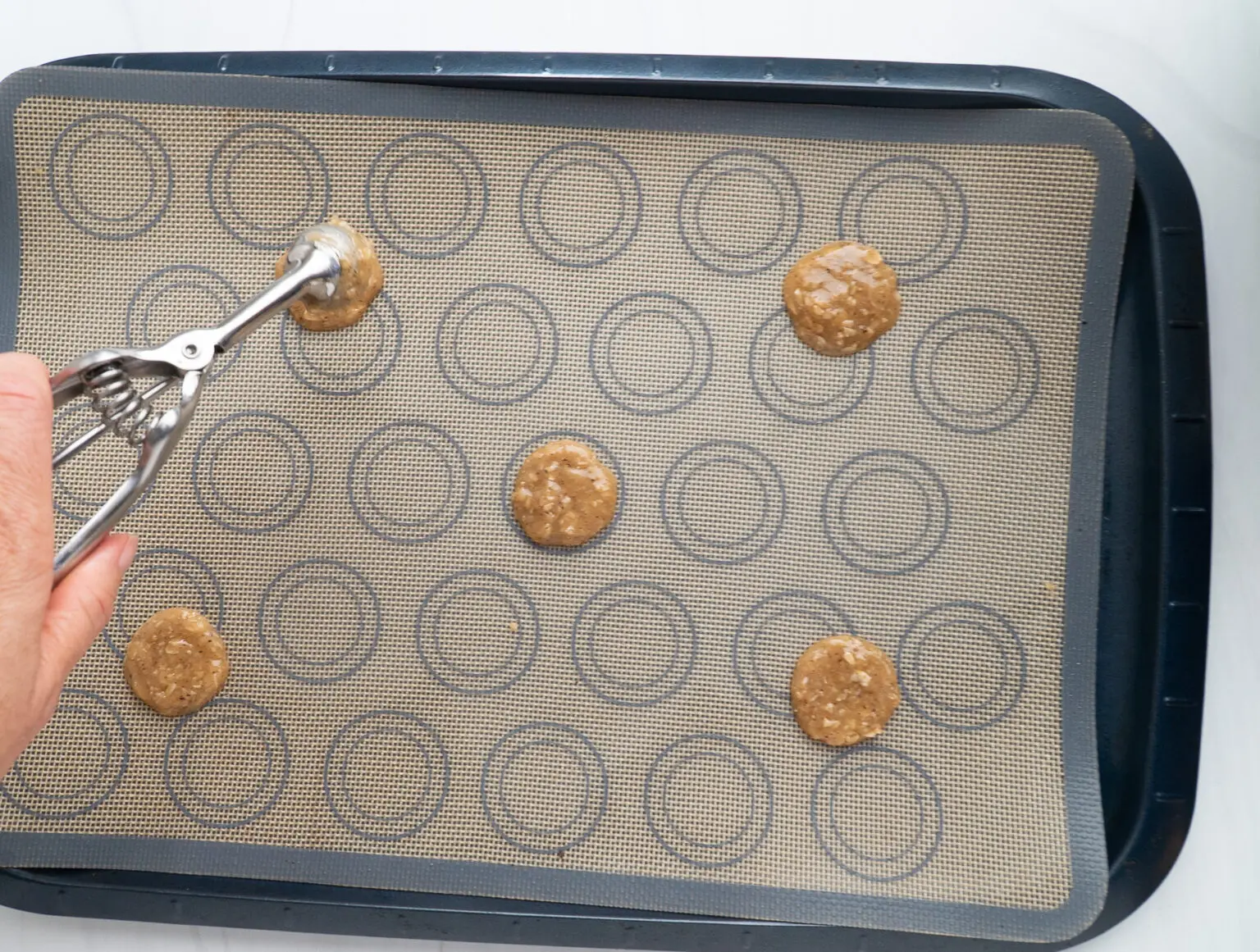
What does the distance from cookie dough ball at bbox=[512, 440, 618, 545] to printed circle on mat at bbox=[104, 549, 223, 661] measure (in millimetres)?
248

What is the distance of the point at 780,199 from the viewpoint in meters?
0.74

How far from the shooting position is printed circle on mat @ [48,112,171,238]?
74cm

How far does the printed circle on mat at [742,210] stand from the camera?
2.43ft

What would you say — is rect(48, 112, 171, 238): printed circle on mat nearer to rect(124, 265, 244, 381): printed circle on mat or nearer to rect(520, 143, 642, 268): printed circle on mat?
rect(124, 265, 244, 381): printed circle on mat

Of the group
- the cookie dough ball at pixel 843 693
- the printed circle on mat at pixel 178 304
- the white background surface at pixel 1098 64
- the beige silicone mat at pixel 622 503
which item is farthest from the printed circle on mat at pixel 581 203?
the cookie dough ball at pixel 843 693

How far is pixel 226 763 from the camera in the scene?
74 centimetres

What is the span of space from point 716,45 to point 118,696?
691 mm

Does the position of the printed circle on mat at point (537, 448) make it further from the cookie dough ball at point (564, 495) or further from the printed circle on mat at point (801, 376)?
the printed circle on mat at point (801, 376)

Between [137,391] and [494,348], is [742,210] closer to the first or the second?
[494,348]

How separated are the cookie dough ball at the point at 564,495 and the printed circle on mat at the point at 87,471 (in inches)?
11.4

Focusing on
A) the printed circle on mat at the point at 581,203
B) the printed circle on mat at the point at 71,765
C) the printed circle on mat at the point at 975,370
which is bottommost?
the printed circle on mat at the point at 71,765

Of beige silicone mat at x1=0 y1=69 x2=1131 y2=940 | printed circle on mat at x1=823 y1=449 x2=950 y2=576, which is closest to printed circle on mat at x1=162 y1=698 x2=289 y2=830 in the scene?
beige silicone mat at x1=0 y1=69 x2=1131 y2=940

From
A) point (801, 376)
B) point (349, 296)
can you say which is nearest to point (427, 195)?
point (349, 296)

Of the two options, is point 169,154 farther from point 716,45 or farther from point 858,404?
point 858,404
